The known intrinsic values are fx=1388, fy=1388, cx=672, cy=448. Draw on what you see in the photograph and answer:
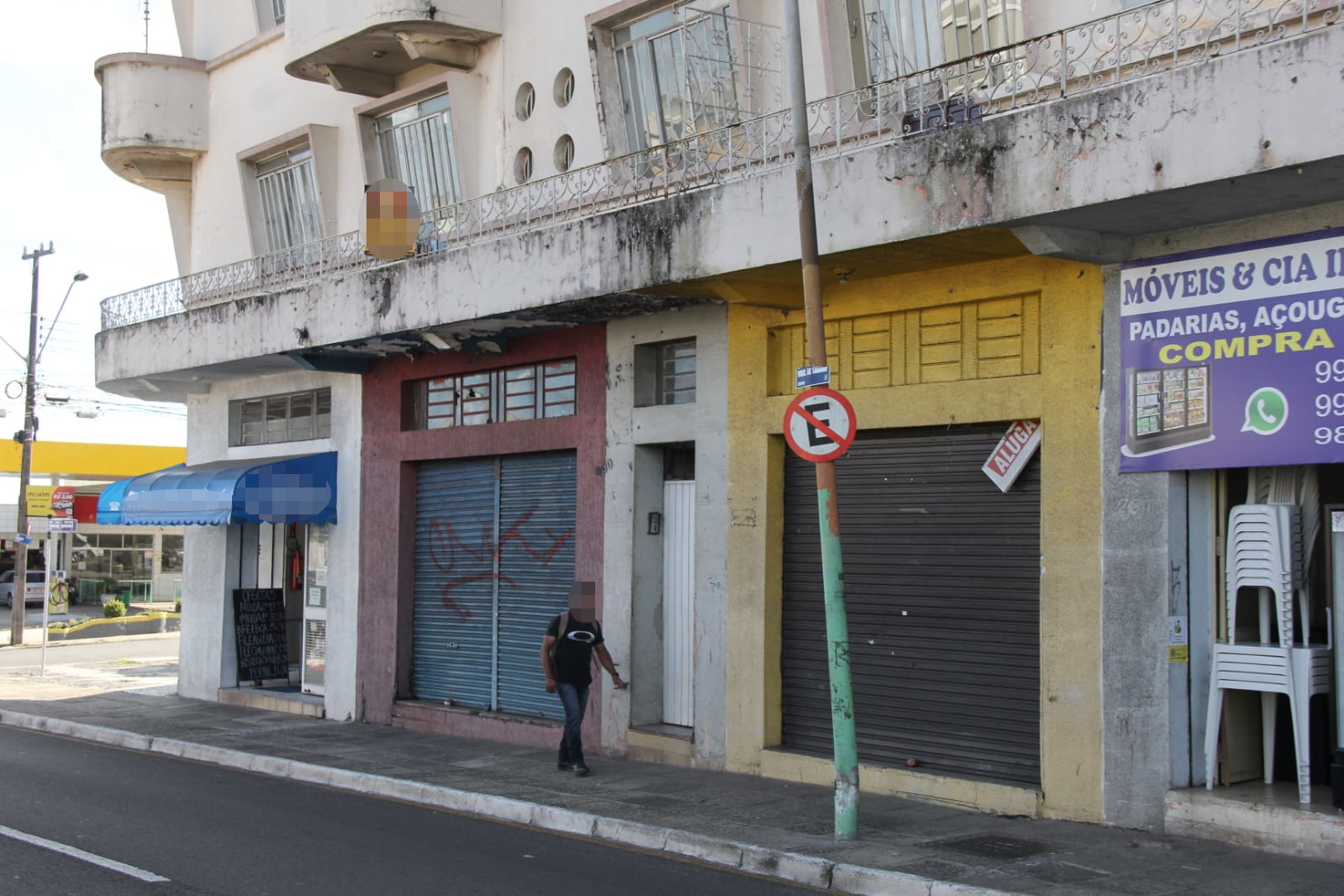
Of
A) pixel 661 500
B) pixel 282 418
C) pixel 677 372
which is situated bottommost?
pixel 661 500

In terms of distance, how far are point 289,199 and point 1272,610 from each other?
14.1 metres

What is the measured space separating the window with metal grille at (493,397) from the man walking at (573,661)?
2.81 m

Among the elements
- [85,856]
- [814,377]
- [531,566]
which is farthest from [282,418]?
[814,377]

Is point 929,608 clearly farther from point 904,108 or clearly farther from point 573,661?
point 904,108

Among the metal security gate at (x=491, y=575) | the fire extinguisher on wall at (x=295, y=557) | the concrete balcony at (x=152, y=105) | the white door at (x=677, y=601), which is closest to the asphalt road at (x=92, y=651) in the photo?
the fire extinguisher on wall at (x=295, y=557)

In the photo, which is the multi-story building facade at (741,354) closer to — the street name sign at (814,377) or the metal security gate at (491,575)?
the metal security gate at (491,575)

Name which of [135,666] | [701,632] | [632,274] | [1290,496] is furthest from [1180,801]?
[135,666]

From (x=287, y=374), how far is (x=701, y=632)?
27.6 feet

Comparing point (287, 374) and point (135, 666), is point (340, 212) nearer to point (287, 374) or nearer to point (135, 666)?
point (287, 374)

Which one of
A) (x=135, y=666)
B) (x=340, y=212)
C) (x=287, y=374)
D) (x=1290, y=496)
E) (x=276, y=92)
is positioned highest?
(x=276, y=92)

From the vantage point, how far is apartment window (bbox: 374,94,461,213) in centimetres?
1642

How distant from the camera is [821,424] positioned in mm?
9352

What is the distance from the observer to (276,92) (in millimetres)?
18750

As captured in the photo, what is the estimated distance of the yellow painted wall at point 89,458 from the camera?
44625 millimetres
